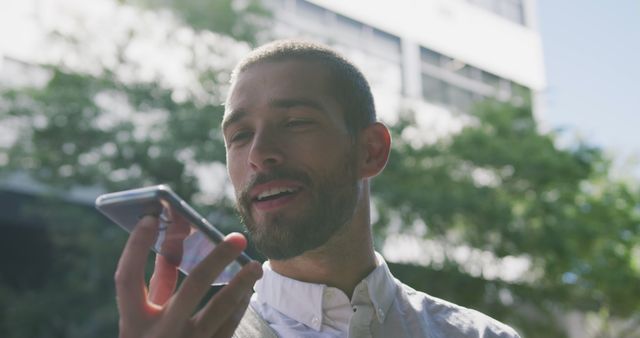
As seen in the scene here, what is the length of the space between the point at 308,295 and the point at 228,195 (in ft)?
26.6

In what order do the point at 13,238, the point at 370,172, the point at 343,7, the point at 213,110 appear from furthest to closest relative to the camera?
1. the point at 343,7
2. the point at 13,238
3. the point at 213,110
4. the point at 370,172

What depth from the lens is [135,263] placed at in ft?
3.28

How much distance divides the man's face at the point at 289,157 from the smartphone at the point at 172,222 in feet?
1.67

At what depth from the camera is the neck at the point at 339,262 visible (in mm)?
1818

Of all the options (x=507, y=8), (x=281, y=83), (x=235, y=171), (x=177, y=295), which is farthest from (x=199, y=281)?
(x=507, y=8)

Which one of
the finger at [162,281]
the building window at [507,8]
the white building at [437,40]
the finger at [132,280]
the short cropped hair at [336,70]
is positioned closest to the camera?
the finger at [132,280]

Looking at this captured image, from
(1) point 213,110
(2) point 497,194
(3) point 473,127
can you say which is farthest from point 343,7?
(1) point 213,110

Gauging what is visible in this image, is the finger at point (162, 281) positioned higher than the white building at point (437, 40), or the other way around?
the white building at point (437, 40)

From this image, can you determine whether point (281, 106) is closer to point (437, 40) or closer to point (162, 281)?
point (162, 281)

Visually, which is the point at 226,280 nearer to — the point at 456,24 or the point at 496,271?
the point at 496,271

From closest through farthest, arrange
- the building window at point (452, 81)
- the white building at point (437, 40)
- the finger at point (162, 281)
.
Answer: the finger at point (162, 281) → the white building at point (437, 40) → the building window at point (452, 81)

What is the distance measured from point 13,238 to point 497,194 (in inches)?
347

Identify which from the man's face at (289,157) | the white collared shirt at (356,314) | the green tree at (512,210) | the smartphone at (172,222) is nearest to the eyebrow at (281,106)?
the man's face at (289,157)

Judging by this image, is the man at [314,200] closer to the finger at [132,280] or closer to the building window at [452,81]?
the finger at [132,280]
